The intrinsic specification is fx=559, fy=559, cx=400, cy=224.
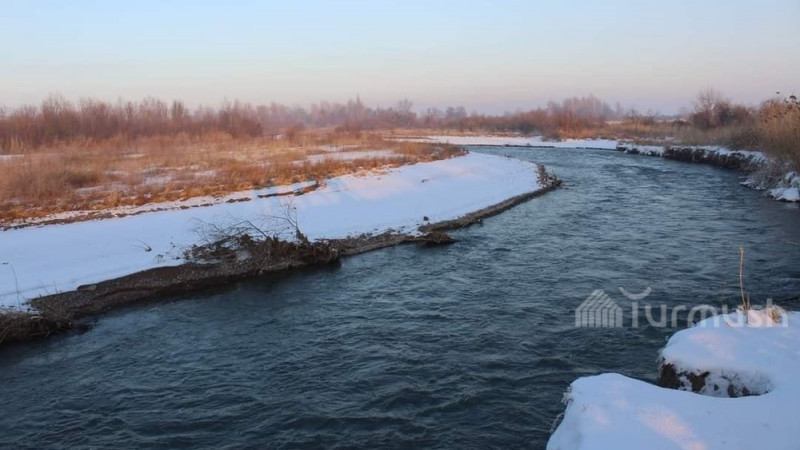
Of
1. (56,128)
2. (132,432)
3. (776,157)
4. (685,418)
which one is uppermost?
(56,128)

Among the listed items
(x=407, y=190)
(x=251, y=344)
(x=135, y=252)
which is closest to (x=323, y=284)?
(x=251, y=344)

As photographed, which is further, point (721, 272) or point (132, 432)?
point (721, 272)

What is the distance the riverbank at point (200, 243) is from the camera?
1180 centimetres

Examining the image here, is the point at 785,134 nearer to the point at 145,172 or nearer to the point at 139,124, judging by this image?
the point at 145,172

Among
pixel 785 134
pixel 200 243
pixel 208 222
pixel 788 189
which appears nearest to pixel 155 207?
pixel 208 222

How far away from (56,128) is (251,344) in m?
47.2

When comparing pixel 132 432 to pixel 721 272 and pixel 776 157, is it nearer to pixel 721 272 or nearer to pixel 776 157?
pixel 721 272

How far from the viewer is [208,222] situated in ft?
54.6

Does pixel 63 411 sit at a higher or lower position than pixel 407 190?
lower

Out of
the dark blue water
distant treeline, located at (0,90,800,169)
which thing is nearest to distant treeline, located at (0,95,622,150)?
distant treeline, located at (0,90,800,169)

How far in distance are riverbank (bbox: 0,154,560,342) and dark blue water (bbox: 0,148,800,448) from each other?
0.74 meters

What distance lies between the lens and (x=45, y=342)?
9.98 metres

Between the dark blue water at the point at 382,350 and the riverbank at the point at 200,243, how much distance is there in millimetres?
740

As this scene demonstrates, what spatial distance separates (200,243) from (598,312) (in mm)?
10075
